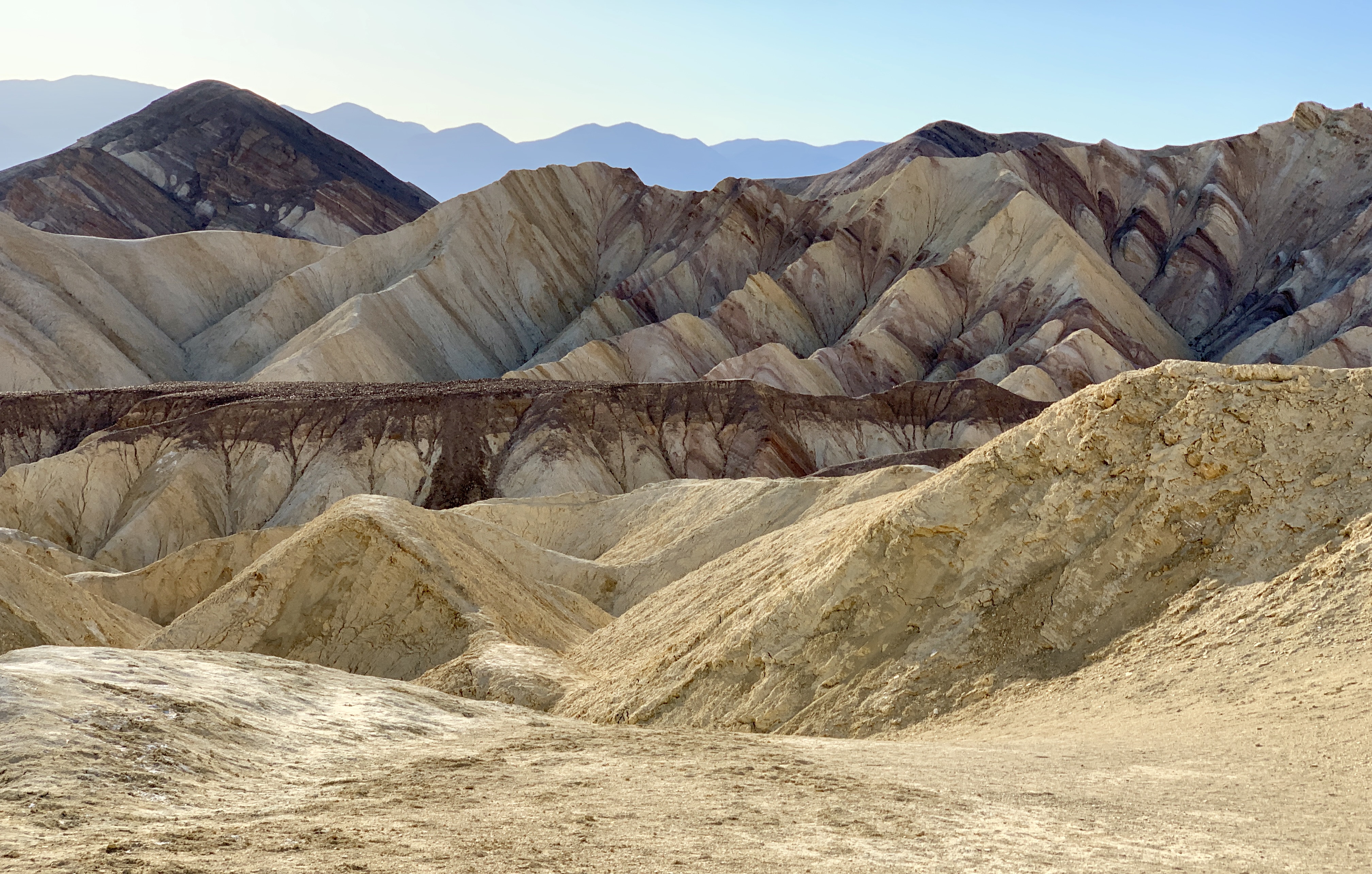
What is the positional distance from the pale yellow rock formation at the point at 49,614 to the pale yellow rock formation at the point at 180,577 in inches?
178

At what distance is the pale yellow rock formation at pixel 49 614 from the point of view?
19734mm

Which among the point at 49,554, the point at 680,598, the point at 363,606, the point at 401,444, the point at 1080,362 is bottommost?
the point at 680,598

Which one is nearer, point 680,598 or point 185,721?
point 185,721

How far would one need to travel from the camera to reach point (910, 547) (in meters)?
14.7

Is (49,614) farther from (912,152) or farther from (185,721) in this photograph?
(912,152)

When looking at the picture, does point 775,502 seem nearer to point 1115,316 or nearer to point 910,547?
point 910,547

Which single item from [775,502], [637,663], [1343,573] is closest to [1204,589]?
[1343,573]

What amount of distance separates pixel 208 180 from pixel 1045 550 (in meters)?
95.1

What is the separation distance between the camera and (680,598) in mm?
20375

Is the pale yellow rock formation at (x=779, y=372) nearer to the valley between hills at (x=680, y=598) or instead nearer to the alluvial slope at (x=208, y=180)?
the valley between hills at (x=680, y=598)

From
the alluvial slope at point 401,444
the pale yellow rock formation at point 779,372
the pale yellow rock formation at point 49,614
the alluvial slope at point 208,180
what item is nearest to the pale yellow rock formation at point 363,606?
the pale yellow rock formation at point 49,614

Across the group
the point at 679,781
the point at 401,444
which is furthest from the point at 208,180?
the point at 679,781

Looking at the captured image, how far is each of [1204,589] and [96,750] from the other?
10.5 m

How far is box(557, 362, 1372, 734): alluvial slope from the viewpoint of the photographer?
509 inches
